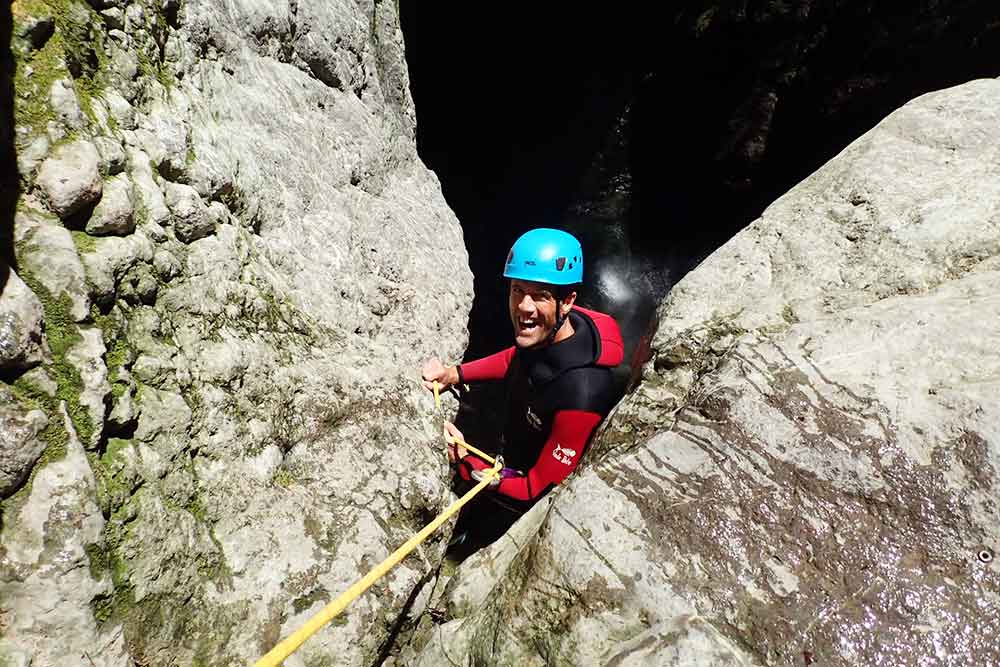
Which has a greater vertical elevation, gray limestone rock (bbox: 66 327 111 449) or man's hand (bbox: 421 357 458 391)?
gray limestone rock (bbox: 66 327 111 449)

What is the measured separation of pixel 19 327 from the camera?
161 cm

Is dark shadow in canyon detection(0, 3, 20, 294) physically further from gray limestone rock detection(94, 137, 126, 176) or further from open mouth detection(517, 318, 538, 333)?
open mouth detection(517, 318, 538, 333)

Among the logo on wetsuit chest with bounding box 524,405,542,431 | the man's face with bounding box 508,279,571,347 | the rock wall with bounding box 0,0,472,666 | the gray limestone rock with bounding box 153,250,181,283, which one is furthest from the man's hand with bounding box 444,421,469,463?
the gray limestone rock with bounding box 153,250,181,283

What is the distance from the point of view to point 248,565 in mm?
2223

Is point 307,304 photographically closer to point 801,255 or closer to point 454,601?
point 454,601

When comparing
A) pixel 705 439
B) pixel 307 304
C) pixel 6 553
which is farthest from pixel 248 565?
pixel 705 439

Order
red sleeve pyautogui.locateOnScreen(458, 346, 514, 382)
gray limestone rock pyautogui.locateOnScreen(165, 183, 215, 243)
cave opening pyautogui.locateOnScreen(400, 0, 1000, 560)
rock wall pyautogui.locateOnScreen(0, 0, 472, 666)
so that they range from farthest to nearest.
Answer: cave opening pyautogui.locateOnScreen(400, 0, 1000, 560), red sleeve pyautogui.locateOnScreen(458, 346, 514, 382), gray limestone rock pyautogui.locateOnScreen(165, 183, 215, 243), rock wall pyautogui.locateOnScreen(0, 0, 472, 666)

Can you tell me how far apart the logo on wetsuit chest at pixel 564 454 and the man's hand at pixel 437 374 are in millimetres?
916

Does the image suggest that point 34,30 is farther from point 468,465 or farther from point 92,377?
point 468,465

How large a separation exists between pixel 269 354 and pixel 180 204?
30.8 inches

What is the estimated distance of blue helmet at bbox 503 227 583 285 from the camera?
3.76 meters

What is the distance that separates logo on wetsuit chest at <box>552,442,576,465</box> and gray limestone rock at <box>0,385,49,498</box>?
2.83m

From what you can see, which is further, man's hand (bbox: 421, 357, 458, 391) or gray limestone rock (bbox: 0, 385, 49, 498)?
man's hand (bbox: 421, 357, 458, 391)

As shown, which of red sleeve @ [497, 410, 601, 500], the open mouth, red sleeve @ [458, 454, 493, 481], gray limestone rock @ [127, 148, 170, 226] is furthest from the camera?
the open mouth
